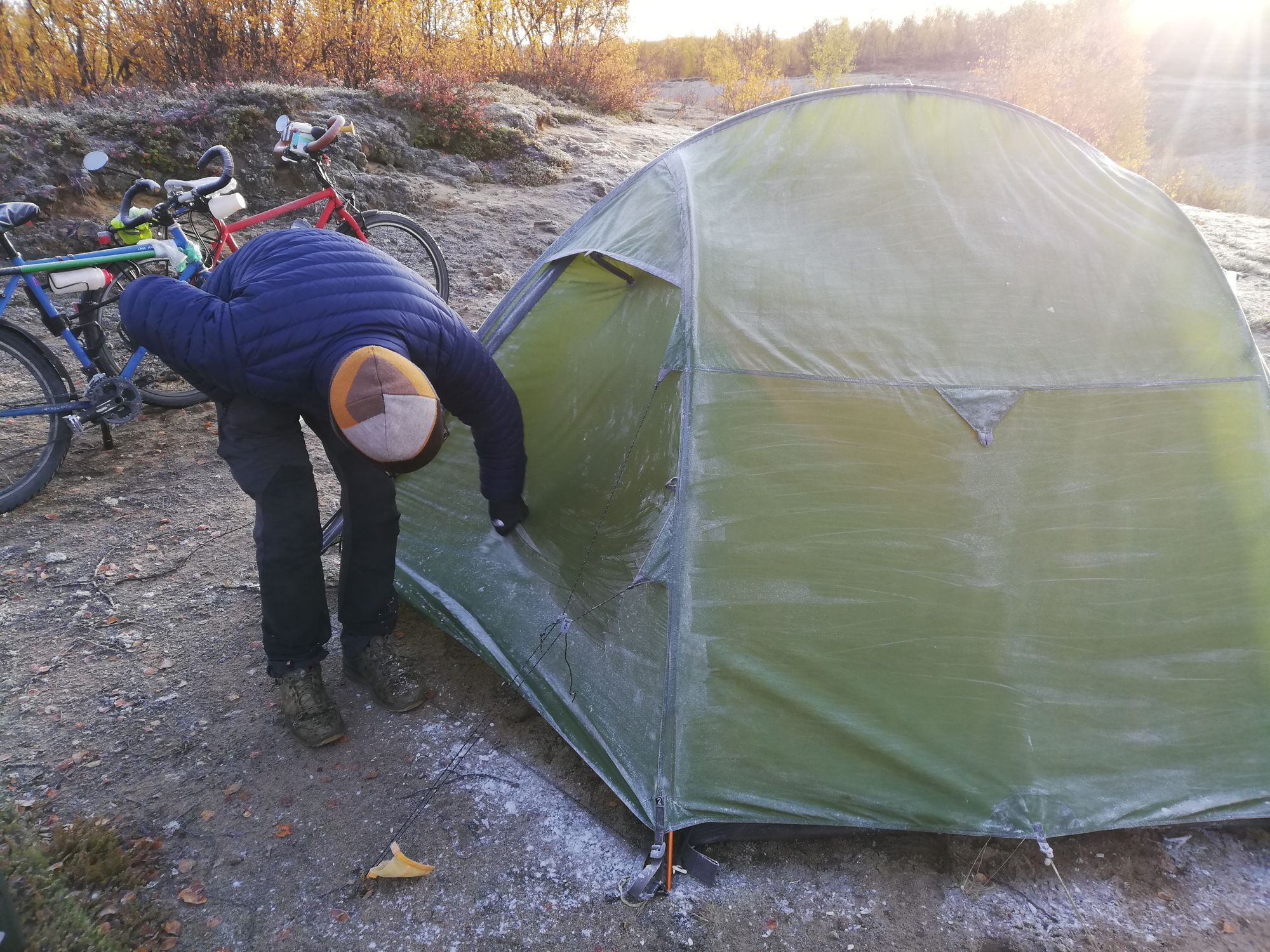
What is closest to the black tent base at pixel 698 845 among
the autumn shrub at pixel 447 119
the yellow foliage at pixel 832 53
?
the autumn shrub at pixel 447 119

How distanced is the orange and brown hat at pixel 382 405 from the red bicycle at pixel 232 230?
2.61 meters

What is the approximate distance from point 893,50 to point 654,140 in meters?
16.0

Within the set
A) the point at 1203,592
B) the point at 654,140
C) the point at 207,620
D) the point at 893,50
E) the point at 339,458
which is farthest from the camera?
the point at 893,50

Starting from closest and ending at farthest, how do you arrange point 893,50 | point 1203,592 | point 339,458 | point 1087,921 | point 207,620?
point 1087,921
point 1203,592
point 339,458
point 207,620
point 893,50

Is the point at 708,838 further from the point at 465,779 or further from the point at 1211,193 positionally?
the point at 1211,193

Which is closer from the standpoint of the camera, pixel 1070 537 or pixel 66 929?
pixel 66 929

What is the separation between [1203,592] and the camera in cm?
233

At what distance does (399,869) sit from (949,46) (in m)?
25.7

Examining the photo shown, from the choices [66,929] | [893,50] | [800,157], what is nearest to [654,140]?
[800,157]

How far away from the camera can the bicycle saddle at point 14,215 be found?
12.0 feet

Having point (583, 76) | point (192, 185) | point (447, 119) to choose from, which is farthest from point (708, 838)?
point (583, 76)

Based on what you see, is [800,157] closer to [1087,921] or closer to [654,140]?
[1087,921]

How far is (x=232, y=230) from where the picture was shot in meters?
4.54

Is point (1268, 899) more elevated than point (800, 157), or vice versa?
point (800, 157)
